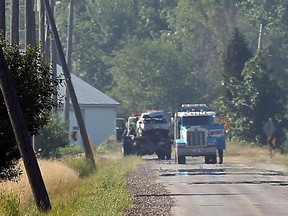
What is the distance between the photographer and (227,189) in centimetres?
3381

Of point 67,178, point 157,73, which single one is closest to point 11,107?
point 67,178

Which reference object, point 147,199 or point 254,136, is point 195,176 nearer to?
point 147,199

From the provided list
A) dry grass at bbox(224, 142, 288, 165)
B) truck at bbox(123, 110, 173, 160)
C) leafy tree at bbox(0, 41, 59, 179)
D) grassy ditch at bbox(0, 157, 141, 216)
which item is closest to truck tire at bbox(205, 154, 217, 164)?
dry grass at bbox(224, 142, 288, 165)

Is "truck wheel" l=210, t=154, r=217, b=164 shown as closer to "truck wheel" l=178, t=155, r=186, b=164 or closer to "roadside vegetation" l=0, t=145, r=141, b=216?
"truck wheel" l=178, t=155, r=186, b=164

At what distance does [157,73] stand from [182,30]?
11034 millimetres

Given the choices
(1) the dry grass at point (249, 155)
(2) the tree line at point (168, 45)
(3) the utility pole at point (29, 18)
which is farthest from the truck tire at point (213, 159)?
(2) the tree line at point (168, 45)

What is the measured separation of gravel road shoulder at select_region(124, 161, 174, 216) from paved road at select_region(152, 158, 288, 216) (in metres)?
0.28

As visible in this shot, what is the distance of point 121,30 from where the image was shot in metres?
113

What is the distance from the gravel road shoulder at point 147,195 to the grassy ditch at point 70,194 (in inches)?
13.3

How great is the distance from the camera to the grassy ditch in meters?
23.2

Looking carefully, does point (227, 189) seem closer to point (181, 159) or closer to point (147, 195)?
point (147, 195)

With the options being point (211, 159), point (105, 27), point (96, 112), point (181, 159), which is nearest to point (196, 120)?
point (211, 159)

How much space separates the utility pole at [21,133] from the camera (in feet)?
76.8

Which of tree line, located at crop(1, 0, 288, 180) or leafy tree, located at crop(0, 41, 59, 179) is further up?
tree line, located at crop(1, 0, 288, 180)
